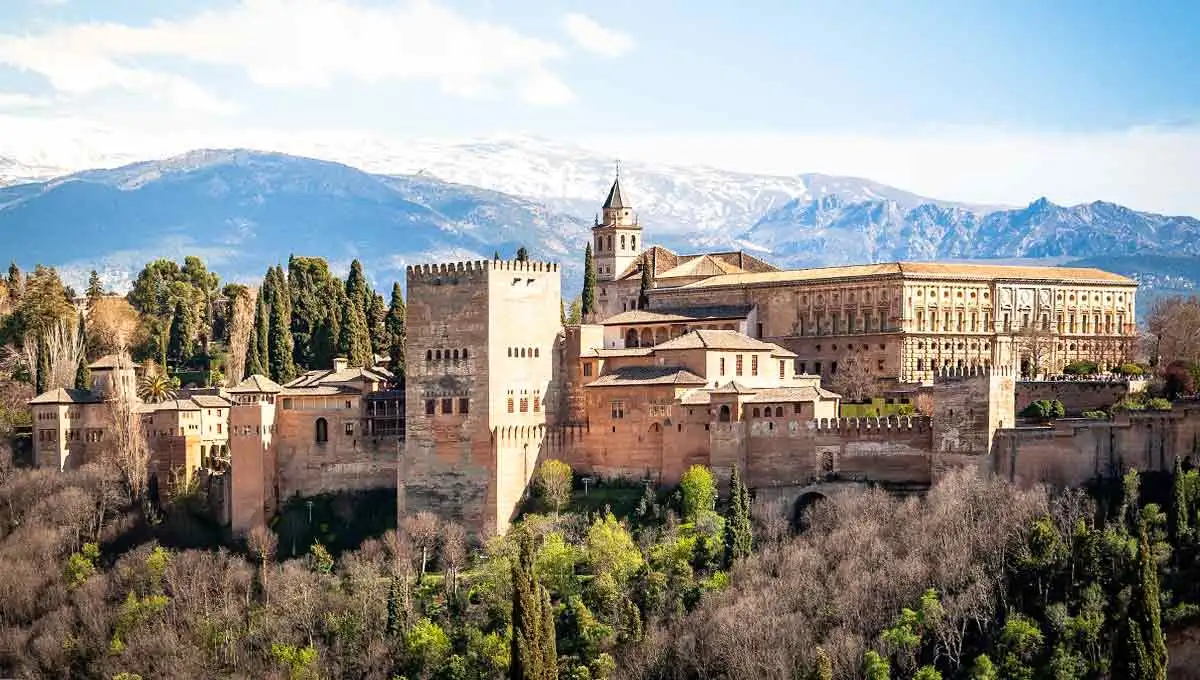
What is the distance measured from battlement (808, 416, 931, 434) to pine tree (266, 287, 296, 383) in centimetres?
2854

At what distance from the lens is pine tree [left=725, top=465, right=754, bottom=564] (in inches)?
2467

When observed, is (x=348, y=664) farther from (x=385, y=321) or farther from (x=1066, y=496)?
(x=385, y=321)

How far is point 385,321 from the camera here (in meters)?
91.9

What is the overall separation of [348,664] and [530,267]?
15954 mm

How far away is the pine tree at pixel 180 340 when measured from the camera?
97062 mm

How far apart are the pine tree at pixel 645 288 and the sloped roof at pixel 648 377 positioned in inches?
673

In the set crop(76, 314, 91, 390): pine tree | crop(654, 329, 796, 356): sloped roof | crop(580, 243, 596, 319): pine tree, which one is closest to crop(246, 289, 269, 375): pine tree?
crop(76, 314, 91, 390): pine tree

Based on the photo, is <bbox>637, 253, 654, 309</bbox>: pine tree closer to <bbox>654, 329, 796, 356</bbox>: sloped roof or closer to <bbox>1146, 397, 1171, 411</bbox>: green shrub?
<bbox>654, 329, 796, 356</bbox>: sloped roof

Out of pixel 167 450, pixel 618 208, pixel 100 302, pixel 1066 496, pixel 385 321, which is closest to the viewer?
pixel 1066 496

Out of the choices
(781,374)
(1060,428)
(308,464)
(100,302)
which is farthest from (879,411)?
(100,302)

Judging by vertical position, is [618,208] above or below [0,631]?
above

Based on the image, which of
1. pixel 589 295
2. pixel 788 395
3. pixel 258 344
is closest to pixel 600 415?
pixel 788 395

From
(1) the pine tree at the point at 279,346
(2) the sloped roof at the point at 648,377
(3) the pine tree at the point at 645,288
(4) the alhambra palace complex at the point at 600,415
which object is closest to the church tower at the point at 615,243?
(3) the pine tree at the point at 645,288

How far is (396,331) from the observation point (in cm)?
8612
